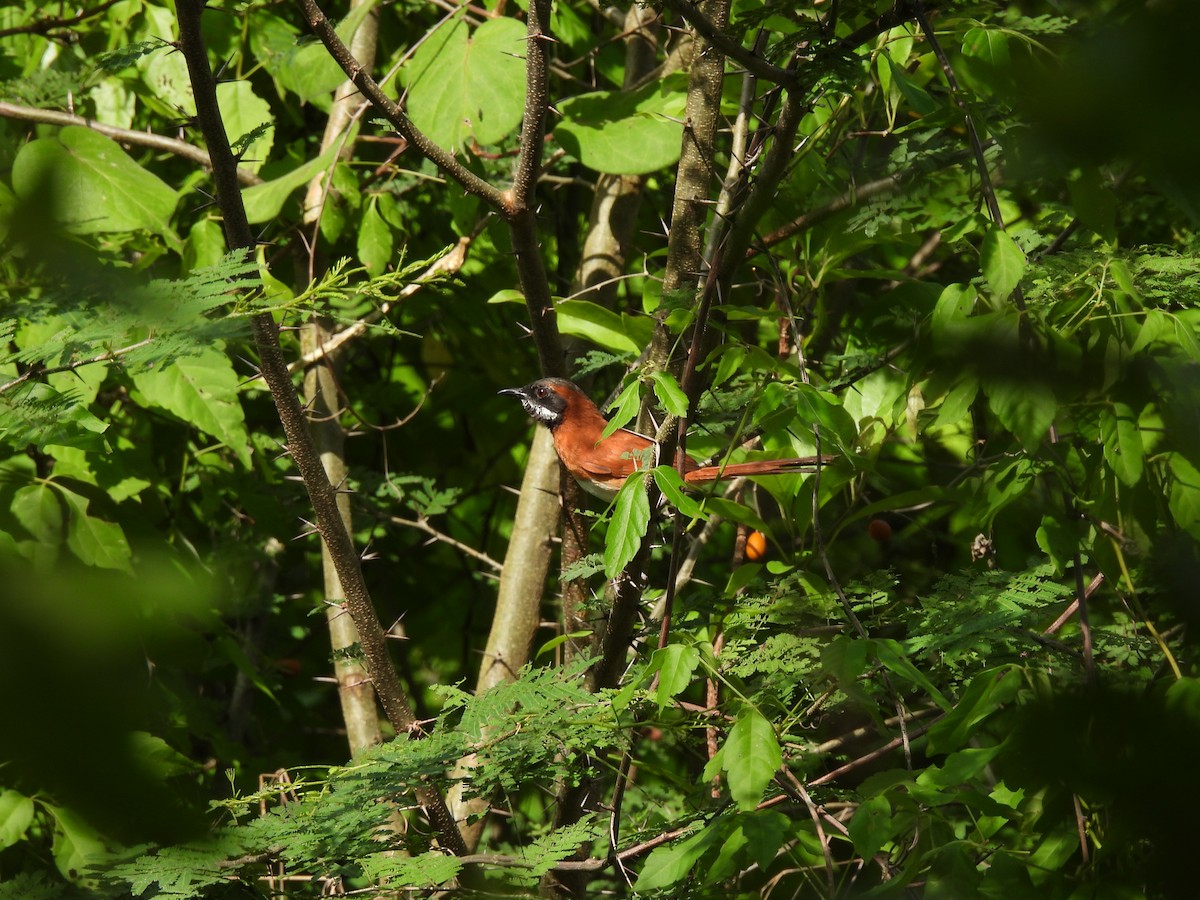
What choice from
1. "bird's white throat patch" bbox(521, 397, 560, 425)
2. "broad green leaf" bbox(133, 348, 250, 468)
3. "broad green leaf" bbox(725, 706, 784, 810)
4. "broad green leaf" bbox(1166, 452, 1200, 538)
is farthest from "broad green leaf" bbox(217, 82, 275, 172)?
"broad green leaf" bbox(1166, 452, 1200, 538)

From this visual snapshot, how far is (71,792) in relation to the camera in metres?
0.85

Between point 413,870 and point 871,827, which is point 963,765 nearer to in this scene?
point 871,827

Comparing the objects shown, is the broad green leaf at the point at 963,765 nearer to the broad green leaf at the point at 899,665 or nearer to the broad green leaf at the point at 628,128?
the broad green leaf at the point at 899,665

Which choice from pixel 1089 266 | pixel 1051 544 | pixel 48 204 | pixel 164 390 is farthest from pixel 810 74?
pixel 164 390

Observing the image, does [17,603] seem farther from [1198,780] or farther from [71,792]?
[1198,780]

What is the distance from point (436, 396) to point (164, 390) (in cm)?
174

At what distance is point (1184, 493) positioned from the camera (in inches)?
86.3

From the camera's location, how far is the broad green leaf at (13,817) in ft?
9.31

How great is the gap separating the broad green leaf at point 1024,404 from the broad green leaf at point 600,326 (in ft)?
6.71

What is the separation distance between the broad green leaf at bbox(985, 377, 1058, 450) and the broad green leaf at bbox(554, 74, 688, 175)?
92.3 inches

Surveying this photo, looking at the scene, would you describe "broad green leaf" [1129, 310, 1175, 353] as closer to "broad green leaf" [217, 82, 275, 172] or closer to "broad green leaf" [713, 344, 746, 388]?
"broad green leaf" [713, 344, 746, 388]

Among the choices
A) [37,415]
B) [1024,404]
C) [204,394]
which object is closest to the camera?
[1024,404]

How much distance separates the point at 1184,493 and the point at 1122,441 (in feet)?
0.81

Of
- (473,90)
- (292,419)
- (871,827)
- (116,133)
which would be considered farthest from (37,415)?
(116,133)
